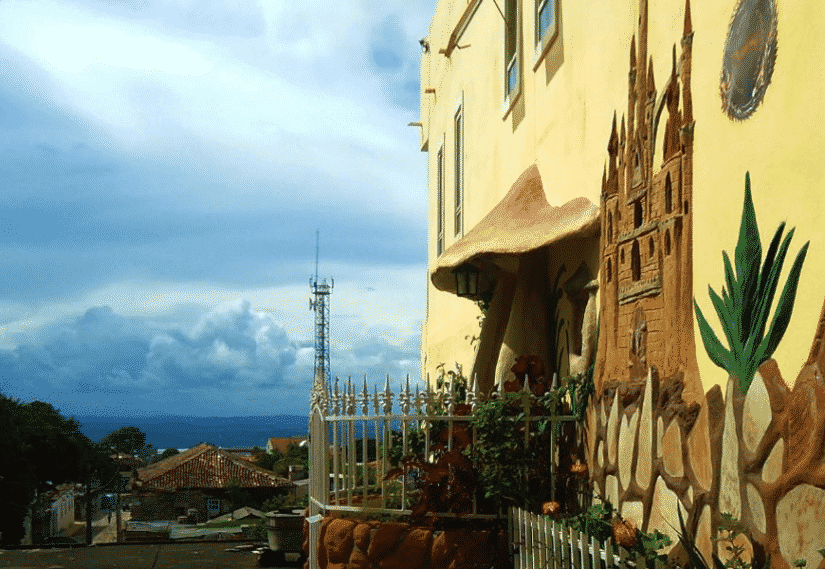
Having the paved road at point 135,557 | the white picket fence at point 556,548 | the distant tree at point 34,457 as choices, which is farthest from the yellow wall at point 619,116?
the distant tree at point 34,457

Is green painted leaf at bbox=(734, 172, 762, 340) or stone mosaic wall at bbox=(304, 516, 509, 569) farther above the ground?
green painted leaf at bbox=(734, 172, 762, 340)

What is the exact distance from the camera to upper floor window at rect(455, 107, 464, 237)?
14805 mm

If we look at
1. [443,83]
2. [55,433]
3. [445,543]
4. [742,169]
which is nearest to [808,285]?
[742,169]

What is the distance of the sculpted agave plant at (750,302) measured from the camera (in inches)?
174

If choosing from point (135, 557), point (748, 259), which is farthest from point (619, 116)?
point (135, 557)

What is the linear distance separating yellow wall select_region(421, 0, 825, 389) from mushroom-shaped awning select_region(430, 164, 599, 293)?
17 cm

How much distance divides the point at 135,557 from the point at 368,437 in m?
6.91

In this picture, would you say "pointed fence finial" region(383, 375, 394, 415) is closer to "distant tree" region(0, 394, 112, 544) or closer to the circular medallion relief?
the circular medallion relief

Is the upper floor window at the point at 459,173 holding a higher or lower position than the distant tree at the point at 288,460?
higher

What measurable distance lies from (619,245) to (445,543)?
9.60ft

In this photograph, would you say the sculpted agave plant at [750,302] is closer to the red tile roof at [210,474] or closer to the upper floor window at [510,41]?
the upper floor window at [510,41]

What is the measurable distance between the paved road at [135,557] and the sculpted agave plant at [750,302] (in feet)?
31.3

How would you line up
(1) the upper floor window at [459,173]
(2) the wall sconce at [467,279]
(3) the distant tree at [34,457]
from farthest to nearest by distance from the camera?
(3) the distant tree at [34,457] → (1) the upper floor window at [459,173] → (2) the wall sconce at [467,279]

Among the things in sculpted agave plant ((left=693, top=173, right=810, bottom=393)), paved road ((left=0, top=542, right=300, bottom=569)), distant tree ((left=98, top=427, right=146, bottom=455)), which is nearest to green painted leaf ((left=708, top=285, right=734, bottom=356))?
sculpted agave plant ((left=693, top=173, right=810, bottom=393))
